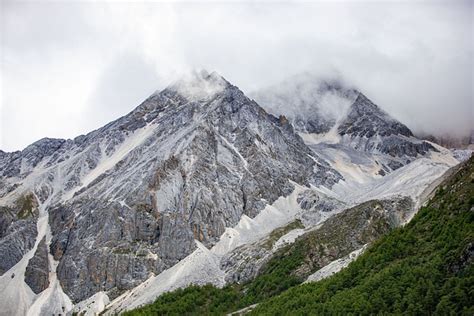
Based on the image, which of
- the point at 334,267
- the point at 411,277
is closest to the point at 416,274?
the point at 411,277

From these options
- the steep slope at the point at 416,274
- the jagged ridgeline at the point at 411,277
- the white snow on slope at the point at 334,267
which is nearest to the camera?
the steep slope at the point at 416,274

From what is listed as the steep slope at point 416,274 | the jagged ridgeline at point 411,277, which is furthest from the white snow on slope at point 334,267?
the steep slope at point 416,274

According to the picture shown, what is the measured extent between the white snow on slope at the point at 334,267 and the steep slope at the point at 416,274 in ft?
39.1

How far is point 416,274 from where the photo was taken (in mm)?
130500

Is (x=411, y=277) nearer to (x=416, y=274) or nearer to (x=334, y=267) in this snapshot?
(x=416, y=274)

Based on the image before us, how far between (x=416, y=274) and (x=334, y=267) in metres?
55.6

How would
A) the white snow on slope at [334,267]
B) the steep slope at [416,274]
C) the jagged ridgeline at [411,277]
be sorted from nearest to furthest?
the steep slope at [416,274] < the jagged ridgeline at [411,277] < the white snow on slope at [334,267]

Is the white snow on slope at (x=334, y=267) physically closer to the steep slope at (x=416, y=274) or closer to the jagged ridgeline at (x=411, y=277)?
the jagged ridgeline at (x=411, y=277)

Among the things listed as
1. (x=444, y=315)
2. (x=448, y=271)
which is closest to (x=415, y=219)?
(x=448, y=271)

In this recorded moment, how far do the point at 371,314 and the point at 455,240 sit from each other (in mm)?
23525

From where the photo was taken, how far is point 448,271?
123m

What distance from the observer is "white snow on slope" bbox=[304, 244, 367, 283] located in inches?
7136

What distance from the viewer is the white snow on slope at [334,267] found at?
181 metres

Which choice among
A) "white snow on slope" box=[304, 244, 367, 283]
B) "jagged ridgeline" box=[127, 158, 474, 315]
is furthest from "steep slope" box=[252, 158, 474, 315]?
"white snow on slope" box=[304, 244, 367, 283]
